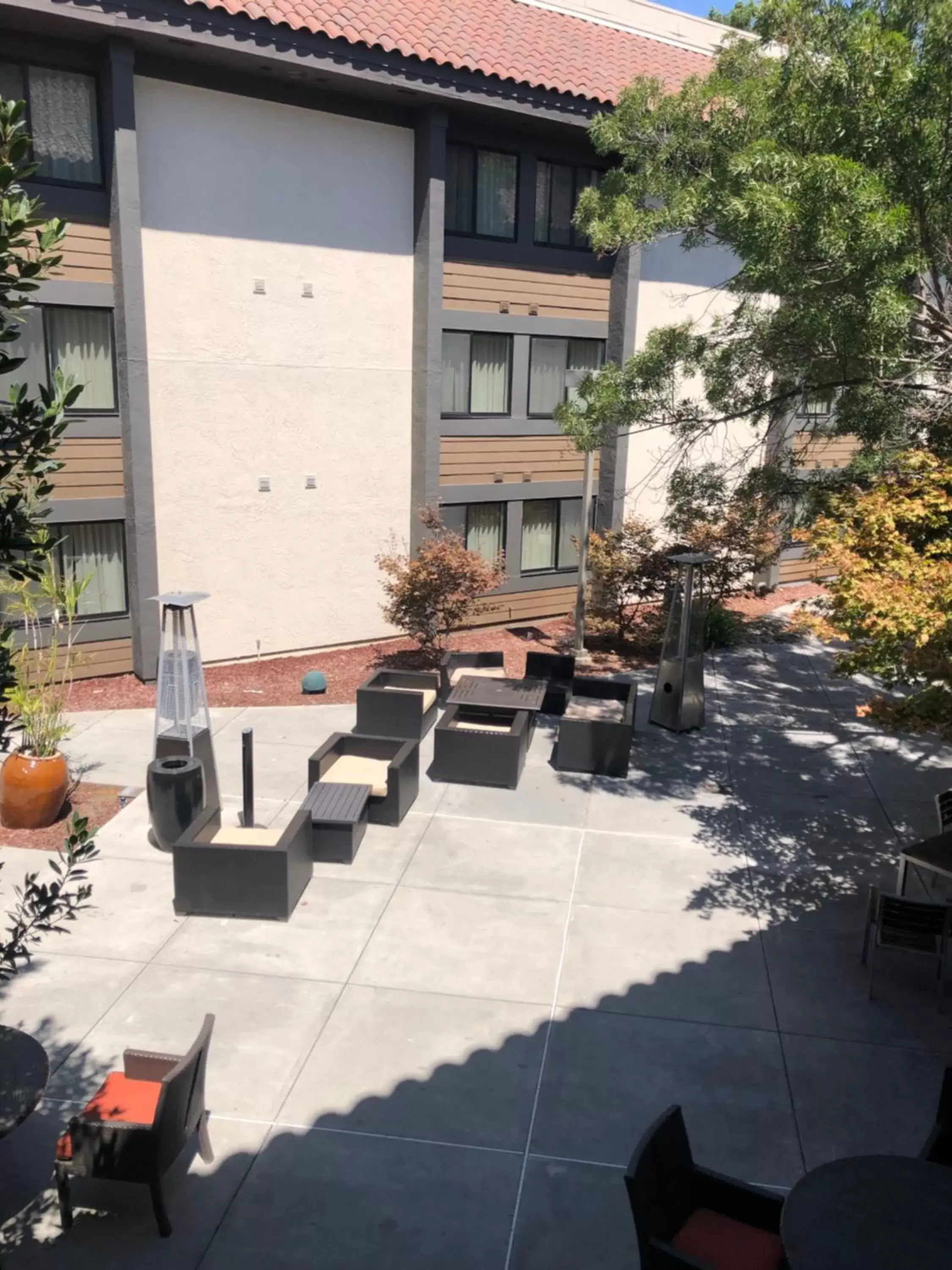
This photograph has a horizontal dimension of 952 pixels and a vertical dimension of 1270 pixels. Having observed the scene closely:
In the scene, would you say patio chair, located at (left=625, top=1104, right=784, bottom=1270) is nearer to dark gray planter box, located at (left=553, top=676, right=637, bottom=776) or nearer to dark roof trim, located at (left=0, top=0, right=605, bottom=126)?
dark gray planter box, located at (left=553, top=676, right=637, bottom=776)

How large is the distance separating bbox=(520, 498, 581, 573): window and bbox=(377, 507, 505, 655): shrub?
341 centimetres

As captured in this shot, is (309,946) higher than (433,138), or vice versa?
(433,138)

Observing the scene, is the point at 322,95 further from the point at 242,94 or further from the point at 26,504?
the point at 26,504

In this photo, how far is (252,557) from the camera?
17.6 meters

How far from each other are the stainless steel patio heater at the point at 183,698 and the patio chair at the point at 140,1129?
4706mm

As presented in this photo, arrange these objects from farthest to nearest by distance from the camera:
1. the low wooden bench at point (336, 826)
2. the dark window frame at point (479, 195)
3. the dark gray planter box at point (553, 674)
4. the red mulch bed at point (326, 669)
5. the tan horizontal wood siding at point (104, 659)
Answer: the dark window frame at point (479, 195) → the tan horizontal wood siding at point (104, 659) → the red mulch bed at point (326, 669) → the dark gray planter box at point (553, 674) → the low wooden bench at point (336, 826)

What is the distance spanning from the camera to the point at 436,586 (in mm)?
16844

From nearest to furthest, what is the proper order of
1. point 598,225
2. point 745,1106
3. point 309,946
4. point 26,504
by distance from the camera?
1. point 26,504
2. point 745,1106
3. point 309,946
4. point 598,225

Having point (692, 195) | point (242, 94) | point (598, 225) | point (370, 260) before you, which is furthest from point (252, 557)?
point (692, 195)

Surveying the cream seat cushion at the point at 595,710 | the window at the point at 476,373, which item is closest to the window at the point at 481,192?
the window at the point at 476,373

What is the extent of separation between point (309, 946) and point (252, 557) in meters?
9.58

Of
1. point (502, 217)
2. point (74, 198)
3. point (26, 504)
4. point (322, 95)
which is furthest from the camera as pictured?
point (502, 217)

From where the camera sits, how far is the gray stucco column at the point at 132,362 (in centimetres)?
1480

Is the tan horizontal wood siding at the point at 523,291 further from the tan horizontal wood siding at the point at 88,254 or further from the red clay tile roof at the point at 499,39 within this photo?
the tan horizontal wood siding at the point at 88,254
